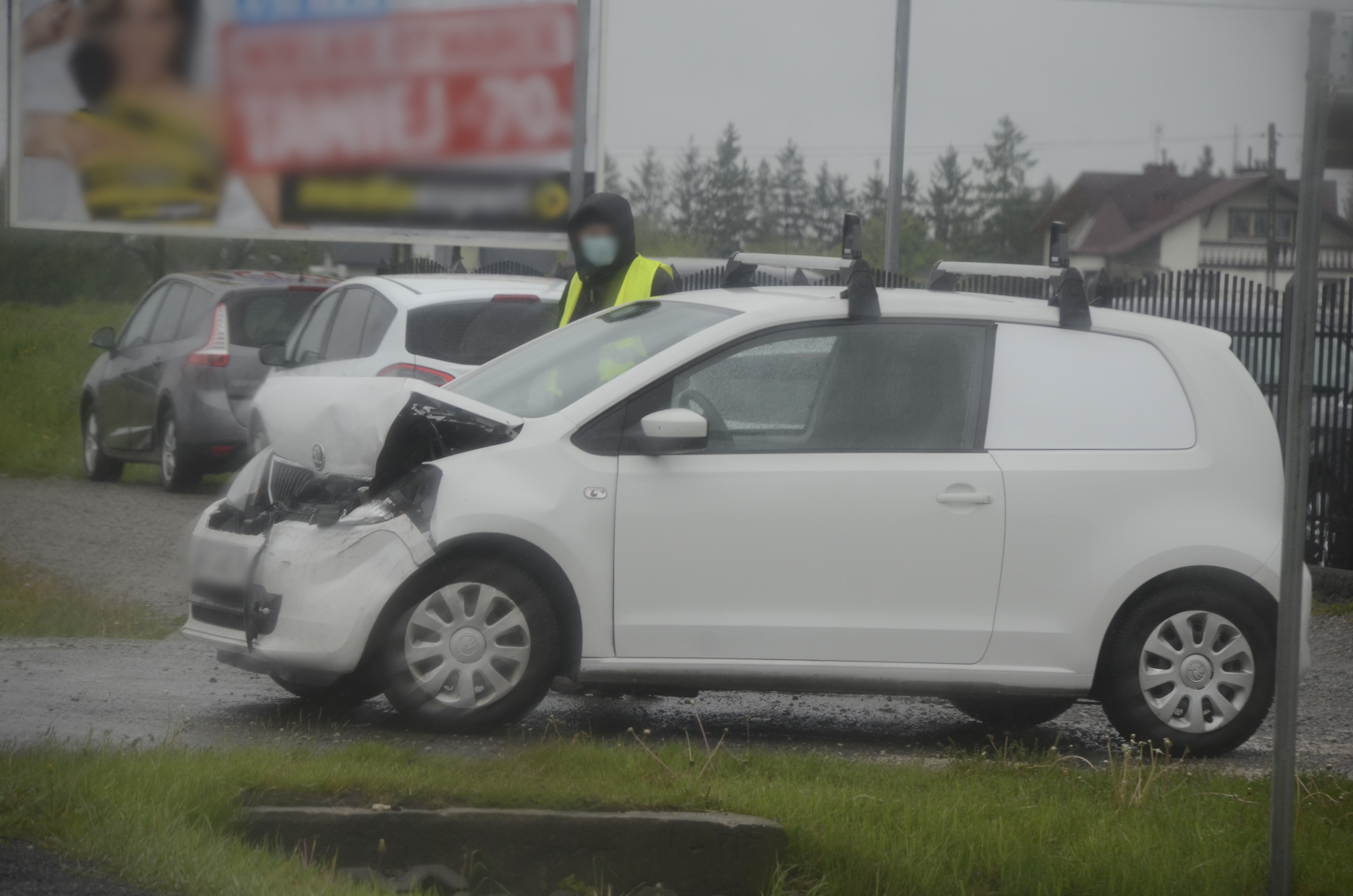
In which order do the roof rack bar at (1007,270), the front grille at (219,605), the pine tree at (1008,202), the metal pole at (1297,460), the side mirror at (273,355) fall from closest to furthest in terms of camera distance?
1. the metal pole at (1297,460)
2. the front grille at (219,605)
3. the roof rack bar at (1007,270)
4. the side mirror at (273,355)
5. the pine tree at (1008,202)

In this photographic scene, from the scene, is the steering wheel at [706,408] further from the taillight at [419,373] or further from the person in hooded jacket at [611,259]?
the taillight at [419,373]

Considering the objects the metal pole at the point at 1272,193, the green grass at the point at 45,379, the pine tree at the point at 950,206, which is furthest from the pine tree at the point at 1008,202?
the green grass at the point at 45,379

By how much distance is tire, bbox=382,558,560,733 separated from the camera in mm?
5977

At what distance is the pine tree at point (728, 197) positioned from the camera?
87.4 meters

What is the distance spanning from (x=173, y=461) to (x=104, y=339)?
56.7 inches

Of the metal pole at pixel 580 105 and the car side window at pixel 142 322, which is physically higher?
the metal pole at pixel 580 105

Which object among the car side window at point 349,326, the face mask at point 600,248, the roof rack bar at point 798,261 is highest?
the face mask at point 600,248

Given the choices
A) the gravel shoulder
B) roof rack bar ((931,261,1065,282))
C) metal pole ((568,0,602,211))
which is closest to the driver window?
roof rack bar ((931,261,1065,282))

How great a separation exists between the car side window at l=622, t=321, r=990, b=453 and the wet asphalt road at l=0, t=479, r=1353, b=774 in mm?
1078

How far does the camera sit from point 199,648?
8.05 m

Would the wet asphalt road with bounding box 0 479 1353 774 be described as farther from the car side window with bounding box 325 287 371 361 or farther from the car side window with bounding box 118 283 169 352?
Answer: the car side window with bounding box 118 283 169 352

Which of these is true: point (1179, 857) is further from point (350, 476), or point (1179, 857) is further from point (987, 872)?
point (350, 476)

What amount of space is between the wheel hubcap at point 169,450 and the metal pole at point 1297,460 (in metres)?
11.3

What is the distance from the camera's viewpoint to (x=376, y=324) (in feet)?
35.1
